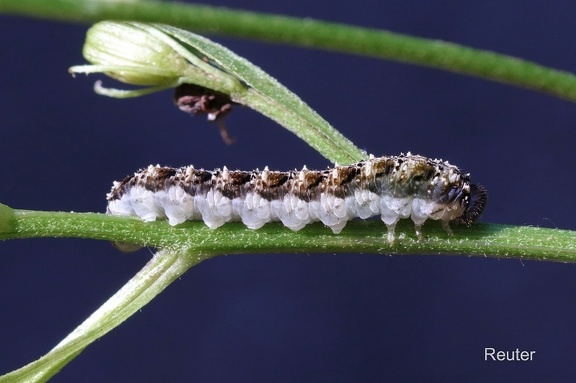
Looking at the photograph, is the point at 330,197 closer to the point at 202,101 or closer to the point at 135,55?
the point at 202,101

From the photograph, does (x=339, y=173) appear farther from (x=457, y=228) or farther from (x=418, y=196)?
(x=457, y=228)

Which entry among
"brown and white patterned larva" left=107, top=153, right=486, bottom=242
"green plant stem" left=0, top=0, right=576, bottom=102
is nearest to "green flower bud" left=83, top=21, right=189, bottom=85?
"brown and white patterned larva" left=107, top=153, right=486, bottom=242

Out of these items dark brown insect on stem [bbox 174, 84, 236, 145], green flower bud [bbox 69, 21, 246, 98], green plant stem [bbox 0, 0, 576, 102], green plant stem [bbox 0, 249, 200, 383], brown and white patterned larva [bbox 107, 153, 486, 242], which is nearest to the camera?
green plant stem [bbox 0, 0, 576, 102]

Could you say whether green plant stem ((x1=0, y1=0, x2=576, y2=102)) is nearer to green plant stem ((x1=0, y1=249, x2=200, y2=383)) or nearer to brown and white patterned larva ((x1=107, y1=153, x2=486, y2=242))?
brown and white patterned larva ((x1=107, y1=153, x2=486, y2=242))

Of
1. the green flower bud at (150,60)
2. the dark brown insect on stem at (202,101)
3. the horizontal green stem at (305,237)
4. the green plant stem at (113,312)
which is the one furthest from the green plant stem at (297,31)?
the dark brown insect on stem at (202,101)

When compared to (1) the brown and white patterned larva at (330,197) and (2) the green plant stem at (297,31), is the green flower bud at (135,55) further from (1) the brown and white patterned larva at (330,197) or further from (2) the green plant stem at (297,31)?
(2) the green plant stem at (297,31)

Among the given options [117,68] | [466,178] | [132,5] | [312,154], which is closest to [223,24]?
[132,5]
